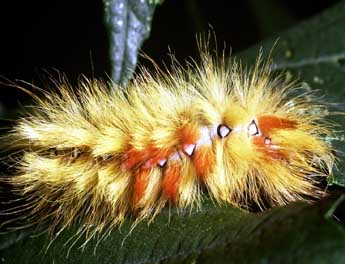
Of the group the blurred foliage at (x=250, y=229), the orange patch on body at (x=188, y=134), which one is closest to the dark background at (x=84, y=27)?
the blurred foliage at (x=250, y=229)

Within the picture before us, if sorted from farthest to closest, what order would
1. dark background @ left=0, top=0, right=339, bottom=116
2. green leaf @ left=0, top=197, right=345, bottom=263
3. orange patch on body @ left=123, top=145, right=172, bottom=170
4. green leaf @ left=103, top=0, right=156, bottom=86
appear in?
dark background @ left=0, top=0, right=339, bottom=116 < green leaf @ left=103, top=0, right=156, bottom=86 < orange patch on body @ left=123, top=145, right=172, bottom=170 < green leaf @ left=0, top=197, right=345, bottom=263

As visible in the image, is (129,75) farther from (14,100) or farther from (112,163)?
(14,100)

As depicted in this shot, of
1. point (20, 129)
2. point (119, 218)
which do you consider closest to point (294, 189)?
point (119, 218)

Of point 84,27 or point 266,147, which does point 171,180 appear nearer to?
point 266,147

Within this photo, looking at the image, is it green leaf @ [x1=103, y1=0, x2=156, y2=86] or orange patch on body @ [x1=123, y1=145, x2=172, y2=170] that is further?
green leaf @ [x1=103, y1=0, x2=156, y2=86]

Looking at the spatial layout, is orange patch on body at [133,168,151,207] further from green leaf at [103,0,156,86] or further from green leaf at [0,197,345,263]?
green leaf at [103,0,156,86]

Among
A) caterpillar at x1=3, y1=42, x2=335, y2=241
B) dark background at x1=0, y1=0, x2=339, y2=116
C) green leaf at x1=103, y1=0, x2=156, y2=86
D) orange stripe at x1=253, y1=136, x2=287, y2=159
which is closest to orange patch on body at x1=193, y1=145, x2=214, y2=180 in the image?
caterpillar at x1=3, y1=42, x2=335, y2=241
